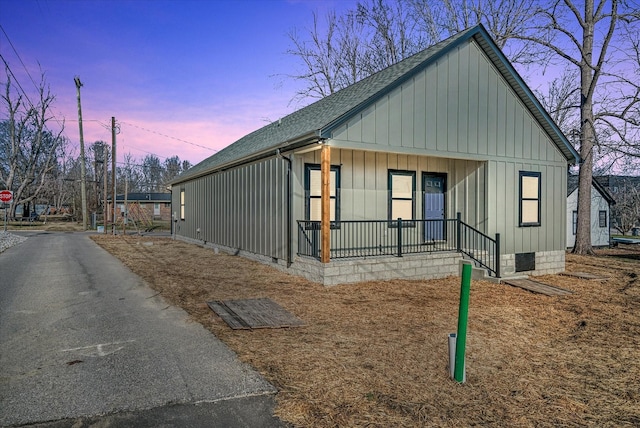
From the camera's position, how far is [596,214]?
81.0 ft

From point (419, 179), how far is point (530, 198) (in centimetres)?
343

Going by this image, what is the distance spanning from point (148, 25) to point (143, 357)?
14682mm

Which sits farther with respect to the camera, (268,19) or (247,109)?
(247,109)

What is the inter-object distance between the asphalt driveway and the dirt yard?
0.33 m

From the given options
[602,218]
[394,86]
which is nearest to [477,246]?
[394,86]

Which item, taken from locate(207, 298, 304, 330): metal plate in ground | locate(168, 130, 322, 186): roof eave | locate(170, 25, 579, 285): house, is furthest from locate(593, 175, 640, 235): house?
locate(207, 298, 304, 330): metal plate in ground

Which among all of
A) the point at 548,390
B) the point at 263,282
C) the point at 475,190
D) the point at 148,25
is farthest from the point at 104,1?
the point at 548,390

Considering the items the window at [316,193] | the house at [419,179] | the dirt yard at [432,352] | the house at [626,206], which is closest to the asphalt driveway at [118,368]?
the dirt yard at [432,352]

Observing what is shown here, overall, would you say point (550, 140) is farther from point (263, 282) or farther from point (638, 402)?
point (638, 402)

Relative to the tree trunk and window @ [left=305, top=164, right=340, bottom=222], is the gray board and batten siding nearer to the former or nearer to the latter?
window @ [left=305, top=164, right=340, bottom=222]

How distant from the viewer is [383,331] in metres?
5.60

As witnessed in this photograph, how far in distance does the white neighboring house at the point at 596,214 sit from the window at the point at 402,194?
55.8ft

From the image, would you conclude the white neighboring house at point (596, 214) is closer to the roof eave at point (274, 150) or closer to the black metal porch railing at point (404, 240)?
the black metal porch railing at point (404, 240)

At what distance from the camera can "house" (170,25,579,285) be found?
9.55m
